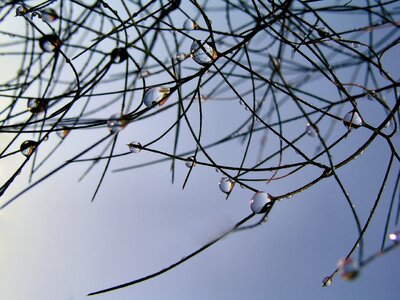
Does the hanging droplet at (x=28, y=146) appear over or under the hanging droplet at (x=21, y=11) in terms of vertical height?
under

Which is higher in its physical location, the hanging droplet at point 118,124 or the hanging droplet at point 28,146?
the hanging droplet at point 28,146

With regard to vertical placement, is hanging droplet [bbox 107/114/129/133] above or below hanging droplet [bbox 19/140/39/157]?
below

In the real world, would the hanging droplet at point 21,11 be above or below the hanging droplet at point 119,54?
above

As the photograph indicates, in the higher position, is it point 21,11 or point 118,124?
point 21,11

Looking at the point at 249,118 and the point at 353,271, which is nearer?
the point at 353,271

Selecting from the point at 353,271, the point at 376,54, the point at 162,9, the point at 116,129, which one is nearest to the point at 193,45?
the point at 162,9

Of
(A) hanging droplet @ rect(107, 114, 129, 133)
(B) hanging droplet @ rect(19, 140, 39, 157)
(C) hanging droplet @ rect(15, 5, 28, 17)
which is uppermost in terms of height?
(C) hanging droplet @ rect(15, 5, 28, 17)

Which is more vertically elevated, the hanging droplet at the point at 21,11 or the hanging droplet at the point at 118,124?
the hanging droplet at the point at 21,11

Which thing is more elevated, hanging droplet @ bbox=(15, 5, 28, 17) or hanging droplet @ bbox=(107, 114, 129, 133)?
hanging droplet @ bbox=(15, 5, 28, 17)

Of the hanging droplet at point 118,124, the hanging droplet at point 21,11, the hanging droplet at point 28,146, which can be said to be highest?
the hanging droplet at point 21,11

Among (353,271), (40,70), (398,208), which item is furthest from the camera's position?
(40,70)

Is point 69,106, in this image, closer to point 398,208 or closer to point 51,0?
point 51,0
